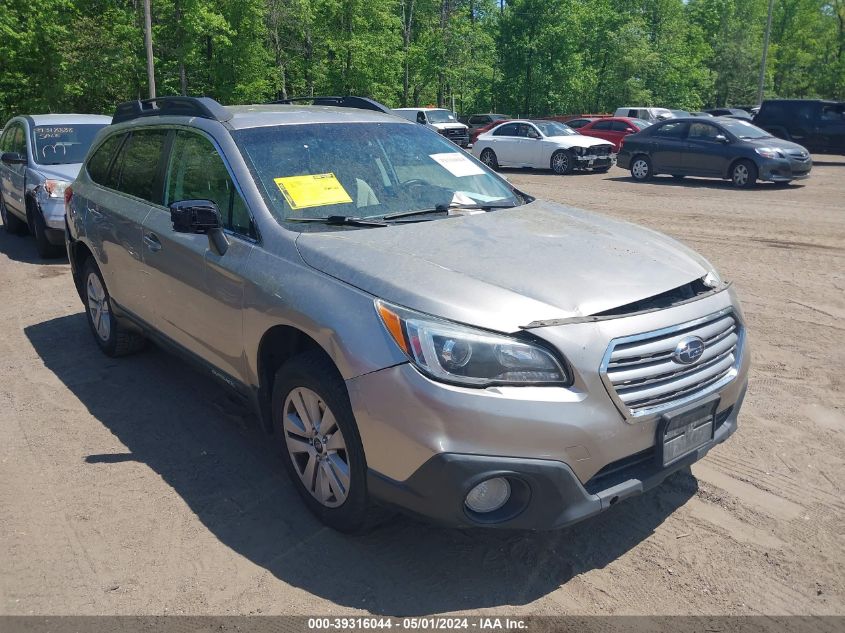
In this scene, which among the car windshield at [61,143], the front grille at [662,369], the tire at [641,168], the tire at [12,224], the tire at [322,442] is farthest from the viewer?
the tire at [641,168]

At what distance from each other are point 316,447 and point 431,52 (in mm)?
46164

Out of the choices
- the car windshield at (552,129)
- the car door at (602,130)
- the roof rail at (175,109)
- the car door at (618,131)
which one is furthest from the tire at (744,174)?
the roof rail at (175,109)

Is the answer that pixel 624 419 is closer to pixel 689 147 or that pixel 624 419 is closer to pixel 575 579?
pixel 575 579

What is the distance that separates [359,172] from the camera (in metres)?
4.08

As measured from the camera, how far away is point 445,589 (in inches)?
120

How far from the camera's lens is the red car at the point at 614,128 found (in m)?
25.6

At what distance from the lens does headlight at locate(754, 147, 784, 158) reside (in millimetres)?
16109

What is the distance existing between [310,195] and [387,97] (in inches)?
1661

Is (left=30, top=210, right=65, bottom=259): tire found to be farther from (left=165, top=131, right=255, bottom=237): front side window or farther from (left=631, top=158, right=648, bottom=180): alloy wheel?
(left=631, top=158, right=648, bottom=180): alloy wheel

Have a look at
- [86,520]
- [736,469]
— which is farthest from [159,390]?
[736,469]

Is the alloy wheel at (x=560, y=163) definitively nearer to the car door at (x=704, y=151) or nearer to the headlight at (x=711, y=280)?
the car door at (x=704, y=151)

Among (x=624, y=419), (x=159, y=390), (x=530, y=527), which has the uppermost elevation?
(x=624, y=419)

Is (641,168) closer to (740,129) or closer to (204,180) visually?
(740,129)

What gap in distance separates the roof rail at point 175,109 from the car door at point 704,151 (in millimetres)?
14503
